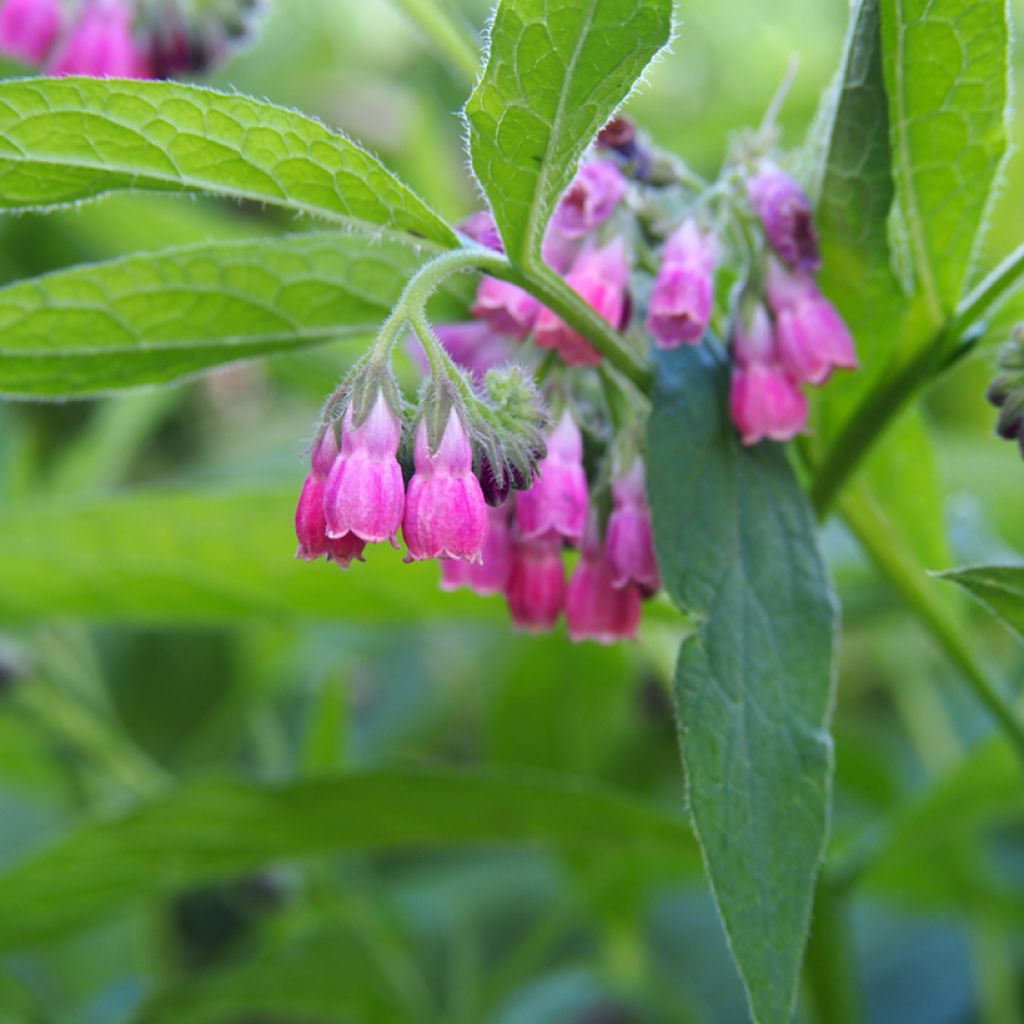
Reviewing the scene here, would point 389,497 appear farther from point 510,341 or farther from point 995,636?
point 995,636

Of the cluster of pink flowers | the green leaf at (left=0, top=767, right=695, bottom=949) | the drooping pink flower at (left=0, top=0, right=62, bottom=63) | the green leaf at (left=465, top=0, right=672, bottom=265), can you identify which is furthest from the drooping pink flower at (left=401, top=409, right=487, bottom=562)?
the drooping pink flower at (left=0, top=0, right=62, bottom=63)

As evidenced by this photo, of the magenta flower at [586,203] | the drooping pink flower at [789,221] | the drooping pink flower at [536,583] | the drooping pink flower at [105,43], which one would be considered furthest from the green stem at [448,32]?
the drooping pink flower at [105,43]

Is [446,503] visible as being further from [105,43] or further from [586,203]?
[105,43]

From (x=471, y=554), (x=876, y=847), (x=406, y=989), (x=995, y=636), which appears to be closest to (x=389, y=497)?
(x=471, y=554)

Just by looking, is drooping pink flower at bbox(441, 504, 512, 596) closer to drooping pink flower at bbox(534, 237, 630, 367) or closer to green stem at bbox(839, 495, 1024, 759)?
drooping pink flower at bbox(534, 237, 630, 367)

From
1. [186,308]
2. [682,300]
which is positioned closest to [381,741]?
[186,308]

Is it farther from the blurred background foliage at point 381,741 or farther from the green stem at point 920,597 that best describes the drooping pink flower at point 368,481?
the green stem at point 920,597
